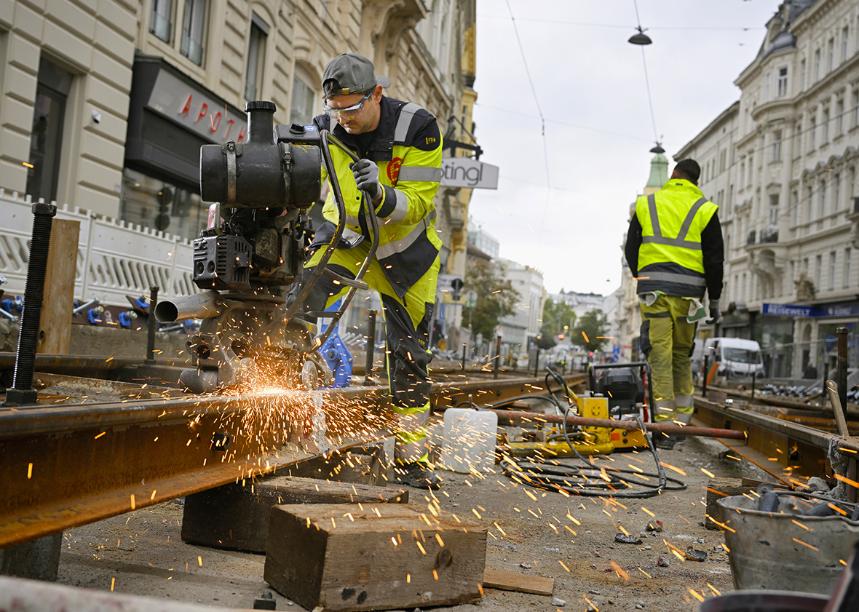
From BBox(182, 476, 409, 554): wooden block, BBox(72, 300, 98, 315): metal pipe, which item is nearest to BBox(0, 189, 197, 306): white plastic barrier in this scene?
BBox(72, 300, 98, 315): metal pipe

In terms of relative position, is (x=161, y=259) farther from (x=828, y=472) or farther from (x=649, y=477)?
(x=828, y=472)

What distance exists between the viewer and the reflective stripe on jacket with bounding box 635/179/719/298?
700cm

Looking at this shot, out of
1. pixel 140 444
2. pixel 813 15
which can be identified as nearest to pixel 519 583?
pixel 140 444

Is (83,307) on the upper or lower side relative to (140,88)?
lower

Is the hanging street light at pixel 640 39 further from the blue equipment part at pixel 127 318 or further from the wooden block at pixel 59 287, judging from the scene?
the wooden block at pixel 59 287

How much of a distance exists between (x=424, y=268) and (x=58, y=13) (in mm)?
9345

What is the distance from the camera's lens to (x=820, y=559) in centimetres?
217

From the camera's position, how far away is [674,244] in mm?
7043

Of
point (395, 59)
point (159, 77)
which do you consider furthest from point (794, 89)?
point (159, 77)

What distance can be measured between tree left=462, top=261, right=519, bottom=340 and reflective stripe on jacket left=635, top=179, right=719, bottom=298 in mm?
55647

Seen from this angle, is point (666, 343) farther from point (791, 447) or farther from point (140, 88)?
point (140, 88)

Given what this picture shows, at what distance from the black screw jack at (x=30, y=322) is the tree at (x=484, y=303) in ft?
197

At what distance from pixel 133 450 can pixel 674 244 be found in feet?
17.5

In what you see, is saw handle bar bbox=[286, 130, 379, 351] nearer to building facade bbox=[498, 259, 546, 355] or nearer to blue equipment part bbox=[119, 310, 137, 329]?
blue equipment part bbox=[119, 310, 137, 329]
